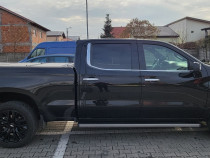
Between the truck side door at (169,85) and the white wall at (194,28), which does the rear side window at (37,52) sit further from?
the white wall at (194,28)

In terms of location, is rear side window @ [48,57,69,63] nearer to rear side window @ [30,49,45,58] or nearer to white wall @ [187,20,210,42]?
rear side window @ [30,49,45,58]

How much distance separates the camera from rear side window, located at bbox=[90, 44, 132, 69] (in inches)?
160

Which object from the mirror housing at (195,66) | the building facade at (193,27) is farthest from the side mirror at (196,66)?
the building facade at (193,27)

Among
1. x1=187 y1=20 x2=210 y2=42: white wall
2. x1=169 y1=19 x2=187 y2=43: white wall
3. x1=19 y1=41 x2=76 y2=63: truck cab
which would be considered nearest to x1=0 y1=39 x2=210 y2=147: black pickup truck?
x1=19 y1=41 x2=76 y2=63: truck cab

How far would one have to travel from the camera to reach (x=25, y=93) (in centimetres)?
393

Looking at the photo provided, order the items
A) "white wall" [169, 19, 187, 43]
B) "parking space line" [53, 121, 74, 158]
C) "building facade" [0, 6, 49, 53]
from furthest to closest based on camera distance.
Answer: "white wall" [169, 19, 187, 43]
"building facade" [0, 6, 49, 53]
"parking space line" [53, 121, 74, 158]

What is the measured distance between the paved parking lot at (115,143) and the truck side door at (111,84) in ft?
1.60

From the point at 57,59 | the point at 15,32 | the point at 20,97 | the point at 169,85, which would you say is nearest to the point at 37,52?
the point at 57,59

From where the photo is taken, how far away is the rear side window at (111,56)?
→ 4066mm

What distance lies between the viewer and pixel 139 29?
34.0 m

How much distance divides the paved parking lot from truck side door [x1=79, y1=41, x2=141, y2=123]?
49cm

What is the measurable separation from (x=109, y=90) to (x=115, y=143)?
3.33 ft

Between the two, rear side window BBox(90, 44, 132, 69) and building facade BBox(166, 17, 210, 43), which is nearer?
rear side window BBox(90, 44, 132, 69)

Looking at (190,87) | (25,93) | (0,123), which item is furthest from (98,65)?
(0,123)
